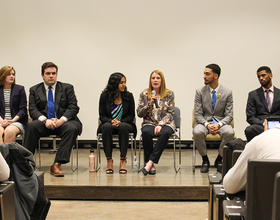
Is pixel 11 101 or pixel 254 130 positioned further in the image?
pixel 11 101

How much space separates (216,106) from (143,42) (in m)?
2.10

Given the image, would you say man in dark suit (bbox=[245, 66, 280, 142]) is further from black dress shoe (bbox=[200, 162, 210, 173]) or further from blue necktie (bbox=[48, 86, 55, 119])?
blue necktie (bbox=[48, 86, 55, 119])

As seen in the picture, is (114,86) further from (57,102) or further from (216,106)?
(216,106)

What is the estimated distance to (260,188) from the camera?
59.5 inches

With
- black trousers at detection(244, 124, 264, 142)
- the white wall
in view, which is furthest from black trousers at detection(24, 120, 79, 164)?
black trousers at detection(244, 124, 264, 142)

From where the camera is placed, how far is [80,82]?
5891mm

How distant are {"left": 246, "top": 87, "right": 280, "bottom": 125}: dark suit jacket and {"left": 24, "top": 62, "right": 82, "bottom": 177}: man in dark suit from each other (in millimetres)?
2207

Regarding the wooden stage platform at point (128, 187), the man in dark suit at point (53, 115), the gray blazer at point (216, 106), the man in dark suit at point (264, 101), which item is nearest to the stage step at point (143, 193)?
the wooden stage platform at point (128, 187)

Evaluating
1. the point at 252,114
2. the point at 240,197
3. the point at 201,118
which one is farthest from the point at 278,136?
the point at 252,114

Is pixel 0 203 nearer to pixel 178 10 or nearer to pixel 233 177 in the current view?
pixel 233 177

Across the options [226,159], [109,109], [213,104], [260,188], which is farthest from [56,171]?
[260,188]

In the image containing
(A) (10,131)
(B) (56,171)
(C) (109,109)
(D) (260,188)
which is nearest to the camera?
(D) (260,188)

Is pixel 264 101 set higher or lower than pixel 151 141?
higher

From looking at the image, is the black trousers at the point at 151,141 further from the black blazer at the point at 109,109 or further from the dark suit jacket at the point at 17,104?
the dark suit jacket at the point at 17,104
